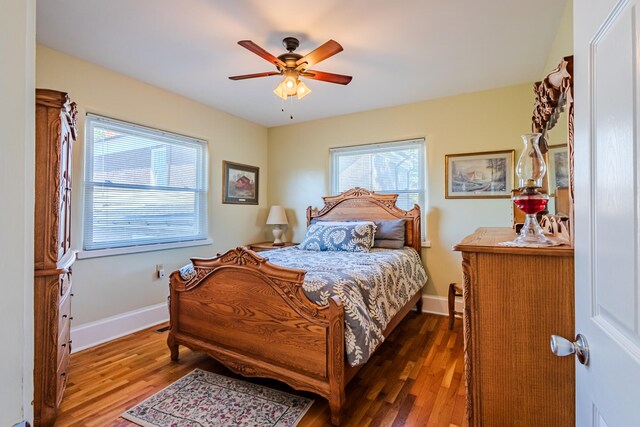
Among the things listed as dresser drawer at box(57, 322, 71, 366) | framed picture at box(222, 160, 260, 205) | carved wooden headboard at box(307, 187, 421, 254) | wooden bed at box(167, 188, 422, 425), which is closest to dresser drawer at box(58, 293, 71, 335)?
dresser drawer at box(57, 322, 71, 366)

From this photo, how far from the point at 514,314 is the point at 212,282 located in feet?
6.03

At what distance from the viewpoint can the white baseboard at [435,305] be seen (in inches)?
136

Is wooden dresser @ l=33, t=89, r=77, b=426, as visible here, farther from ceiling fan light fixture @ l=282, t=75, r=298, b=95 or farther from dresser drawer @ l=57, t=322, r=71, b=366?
ceiling fan light fixture @ l=282, t=75, r=298, b=95

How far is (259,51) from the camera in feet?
6.59

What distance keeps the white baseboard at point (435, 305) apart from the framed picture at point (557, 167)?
2.15m

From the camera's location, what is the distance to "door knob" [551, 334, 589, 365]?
68cm

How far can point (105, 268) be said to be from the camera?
277 cm

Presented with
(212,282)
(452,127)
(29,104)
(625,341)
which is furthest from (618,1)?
(452,127)

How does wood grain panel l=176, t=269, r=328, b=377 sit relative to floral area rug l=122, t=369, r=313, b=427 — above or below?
above

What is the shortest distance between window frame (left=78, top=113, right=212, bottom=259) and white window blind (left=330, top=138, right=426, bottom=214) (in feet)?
5.47

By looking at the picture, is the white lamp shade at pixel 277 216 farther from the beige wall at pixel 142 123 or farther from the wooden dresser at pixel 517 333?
the wooden dresser at pixel 517 333

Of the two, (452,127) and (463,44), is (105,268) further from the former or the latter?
(452,127)

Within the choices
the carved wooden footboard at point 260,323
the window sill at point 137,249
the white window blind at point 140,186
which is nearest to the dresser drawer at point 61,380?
the carved wooden footboard at point 260,323

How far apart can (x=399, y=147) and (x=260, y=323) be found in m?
2.73
